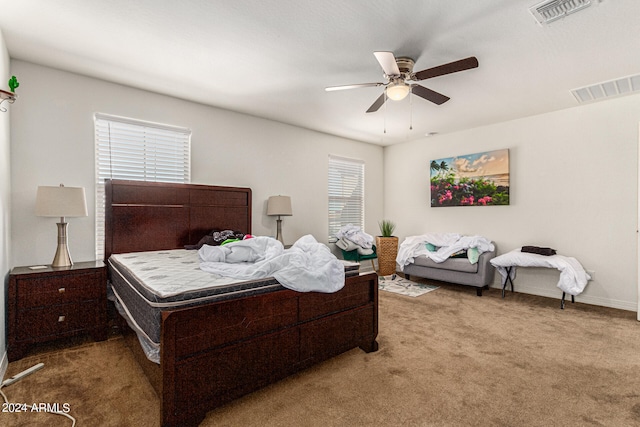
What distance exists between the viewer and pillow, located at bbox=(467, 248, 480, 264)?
4.41m

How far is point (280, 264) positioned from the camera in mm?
2199

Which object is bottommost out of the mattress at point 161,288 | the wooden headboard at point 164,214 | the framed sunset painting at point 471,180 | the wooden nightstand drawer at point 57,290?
the wooden nightstand drawer at point 57,290

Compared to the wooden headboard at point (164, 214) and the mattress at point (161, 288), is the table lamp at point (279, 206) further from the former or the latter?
the mattress at point (161, 288)

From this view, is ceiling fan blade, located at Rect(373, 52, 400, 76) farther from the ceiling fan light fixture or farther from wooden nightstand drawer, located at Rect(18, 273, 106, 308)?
wooden nightstand drawer, located at Rect(18, 273, 106, 308)

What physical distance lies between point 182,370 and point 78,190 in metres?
2.14

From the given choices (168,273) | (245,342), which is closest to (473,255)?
(245,342)

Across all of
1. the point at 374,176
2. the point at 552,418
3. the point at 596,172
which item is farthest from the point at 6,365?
the point at 596,172

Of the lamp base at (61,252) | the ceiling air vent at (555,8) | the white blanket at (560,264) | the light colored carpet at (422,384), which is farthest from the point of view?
the white blanket at (560,264)

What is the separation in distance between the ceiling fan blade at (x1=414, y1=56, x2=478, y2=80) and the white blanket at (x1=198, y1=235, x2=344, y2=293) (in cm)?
164

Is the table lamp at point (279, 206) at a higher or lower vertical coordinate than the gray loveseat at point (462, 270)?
higher

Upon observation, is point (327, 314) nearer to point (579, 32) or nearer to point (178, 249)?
point (178, 249)

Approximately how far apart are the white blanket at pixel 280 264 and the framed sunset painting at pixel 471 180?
3493mm

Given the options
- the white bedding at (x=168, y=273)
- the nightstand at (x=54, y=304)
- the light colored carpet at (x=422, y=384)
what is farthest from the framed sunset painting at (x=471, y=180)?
the nightstand at (x=54, y=304)

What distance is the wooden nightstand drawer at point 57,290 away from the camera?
2529 millimetres
